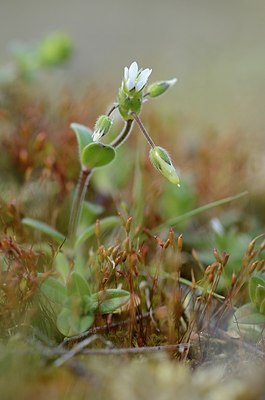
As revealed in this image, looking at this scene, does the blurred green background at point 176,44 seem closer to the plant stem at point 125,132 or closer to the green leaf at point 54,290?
the plant stem at point 125,132

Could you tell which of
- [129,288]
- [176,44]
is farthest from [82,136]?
[176,44]

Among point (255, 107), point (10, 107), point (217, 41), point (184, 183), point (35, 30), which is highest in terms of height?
point (35, 30)

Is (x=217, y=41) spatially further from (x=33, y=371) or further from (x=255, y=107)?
(x=33, y=371)

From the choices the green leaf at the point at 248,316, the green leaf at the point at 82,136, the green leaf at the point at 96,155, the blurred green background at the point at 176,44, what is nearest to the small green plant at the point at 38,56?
the blurred green background at the point at 176,44

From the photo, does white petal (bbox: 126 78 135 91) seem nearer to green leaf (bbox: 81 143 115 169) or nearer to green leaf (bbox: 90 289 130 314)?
green leaf (bbox: 81 143 115 169)

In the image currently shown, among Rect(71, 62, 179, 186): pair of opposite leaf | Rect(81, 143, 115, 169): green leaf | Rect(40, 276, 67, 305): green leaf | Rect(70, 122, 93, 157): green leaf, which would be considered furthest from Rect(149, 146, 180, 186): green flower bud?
Rect(40, 276, 67, 305): green leaf

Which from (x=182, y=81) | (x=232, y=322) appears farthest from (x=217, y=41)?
(x=232, y=322)
